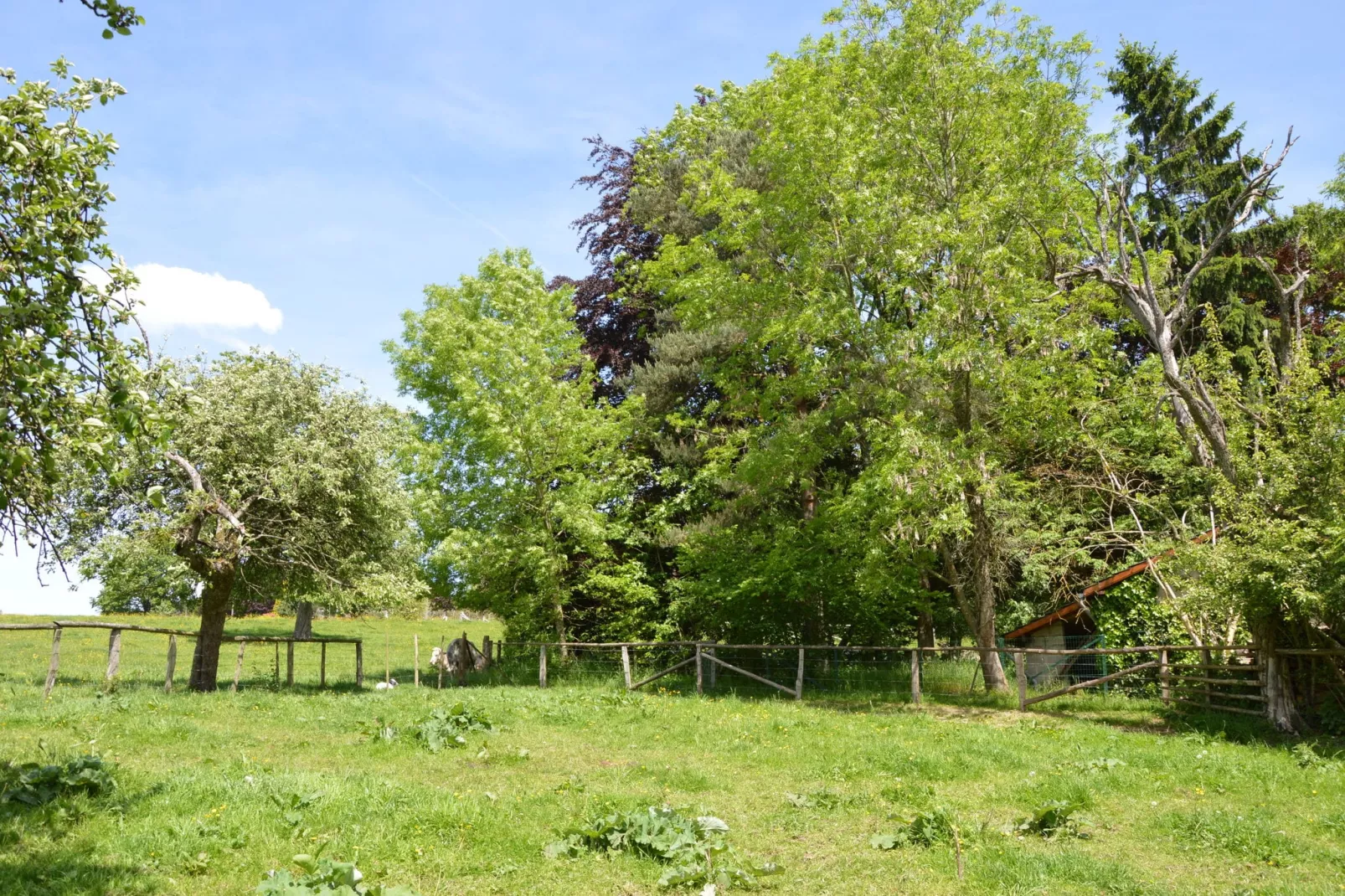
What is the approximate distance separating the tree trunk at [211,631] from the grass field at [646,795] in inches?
79.0

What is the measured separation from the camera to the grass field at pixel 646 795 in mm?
7680

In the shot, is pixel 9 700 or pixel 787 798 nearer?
pixel 787 798

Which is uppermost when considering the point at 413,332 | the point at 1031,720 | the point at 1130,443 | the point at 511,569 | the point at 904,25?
the point at 904,25

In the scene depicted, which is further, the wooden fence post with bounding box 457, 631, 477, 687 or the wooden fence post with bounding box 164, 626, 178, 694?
the wooden fence post with bounding box 457, 631, 477, 687

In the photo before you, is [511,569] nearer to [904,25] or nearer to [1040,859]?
[904,25]

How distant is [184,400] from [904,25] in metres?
21.2

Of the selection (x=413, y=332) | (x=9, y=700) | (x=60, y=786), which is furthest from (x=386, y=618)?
(x=60, y=786)

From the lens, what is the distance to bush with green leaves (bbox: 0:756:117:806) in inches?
339

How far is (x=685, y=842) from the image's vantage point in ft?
26.5

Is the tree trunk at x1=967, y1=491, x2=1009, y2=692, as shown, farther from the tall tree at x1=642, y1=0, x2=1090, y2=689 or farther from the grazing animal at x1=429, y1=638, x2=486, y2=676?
the grazing animal at x1=429, y1=638, x2=486, y2=676

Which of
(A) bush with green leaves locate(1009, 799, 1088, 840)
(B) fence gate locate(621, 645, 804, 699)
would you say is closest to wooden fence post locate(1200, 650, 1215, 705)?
(B) fence gate locate(621, 645, 804, 699)

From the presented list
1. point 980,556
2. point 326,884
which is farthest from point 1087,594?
point 326,884

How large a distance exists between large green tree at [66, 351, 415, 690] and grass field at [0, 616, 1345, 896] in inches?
130

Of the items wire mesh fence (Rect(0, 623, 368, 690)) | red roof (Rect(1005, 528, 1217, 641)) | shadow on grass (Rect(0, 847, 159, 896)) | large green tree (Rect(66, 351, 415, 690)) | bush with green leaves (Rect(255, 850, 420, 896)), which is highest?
large green tree (Rect(66, 351, 415, 690))
